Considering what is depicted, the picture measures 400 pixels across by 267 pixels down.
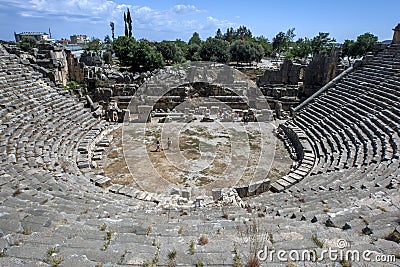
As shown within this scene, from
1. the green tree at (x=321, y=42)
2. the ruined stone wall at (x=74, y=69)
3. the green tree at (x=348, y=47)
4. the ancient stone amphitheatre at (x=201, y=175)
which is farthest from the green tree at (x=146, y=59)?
the green tree at (x=348, y=47)

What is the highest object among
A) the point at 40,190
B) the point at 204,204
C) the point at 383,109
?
the point at 383,109

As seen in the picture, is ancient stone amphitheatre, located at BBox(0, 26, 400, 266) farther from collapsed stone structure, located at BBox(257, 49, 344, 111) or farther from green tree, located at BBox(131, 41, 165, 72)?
green tree, located at BBox(131, 41, 165, 72)

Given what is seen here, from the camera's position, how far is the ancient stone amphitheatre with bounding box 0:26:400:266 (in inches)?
163

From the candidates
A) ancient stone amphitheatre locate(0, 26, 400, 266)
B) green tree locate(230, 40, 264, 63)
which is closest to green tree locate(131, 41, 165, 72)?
green tree locate(230, 40, 264, 63)

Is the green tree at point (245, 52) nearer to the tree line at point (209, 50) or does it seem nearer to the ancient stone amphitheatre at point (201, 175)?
the tree line at point (209, 50)

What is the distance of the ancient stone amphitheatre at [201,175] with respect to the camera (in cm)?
415

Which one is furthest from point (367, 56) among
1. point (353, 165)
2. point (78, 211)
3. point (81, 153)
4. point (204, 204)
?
point (78, 211)

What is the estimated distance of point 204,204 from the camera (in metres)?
8.45

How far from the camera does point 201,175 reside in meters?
11.8

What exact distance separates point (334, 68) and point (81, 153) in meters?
21.6

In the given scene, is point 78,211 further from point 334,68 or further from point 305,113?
point 334,68

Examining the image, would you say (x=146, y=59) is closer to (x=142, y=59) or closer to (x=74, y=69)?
(x=142, y=59)

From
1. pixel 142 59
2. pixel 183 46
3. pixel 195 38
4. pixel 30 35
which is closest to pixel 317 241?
pixel 142 59

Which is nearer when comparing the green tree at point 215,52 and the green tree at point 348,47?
the green tree at point 215,52
